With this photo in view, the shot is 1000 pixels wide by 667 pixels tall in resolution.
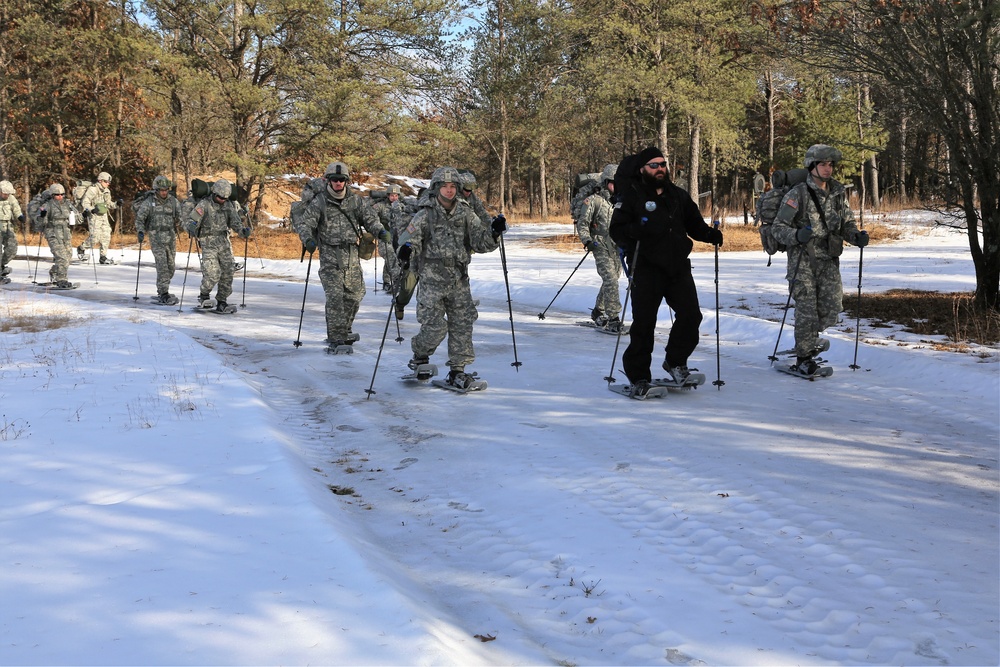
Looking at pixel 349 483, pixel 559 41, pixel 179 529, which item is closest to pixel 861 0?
pixel 349 483

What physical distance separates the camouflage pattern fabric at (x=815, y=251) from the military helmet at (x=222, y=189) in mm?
9897

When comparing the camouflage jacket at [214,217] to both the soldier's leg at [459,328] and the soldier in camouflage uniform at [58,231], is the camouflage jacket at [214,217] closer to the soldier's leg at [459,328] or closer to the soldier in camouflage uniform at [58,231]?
the soldier in camouflage uniform at [58,231]

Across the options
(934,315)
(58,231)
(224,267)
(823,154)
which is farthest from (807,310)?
(58,231)

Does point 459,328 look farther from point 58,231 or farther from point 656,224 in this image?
point 58,231

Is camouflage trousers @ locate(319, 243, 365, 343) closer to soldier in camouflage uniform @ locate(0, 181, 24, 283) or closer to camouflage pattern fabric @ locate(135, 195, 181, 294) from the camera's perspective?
camouflage pattern fabric @ locate(135, 195, 181, 294)

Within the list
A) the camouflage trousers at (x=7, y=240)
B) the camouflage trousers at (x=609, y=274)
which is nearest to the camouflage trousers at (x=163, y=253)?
the camouflage trousers at (x=7, y=240)

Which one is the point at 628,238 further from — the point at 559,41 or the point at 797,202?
the point at 559,41

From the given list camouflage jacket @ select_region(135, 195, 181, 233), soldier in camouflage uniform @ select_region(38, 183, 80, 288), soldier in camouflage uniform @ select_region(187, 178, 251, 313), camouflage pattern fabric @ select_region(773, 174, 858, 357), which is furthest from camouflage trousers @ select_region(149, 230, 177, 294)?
camouflage pattern fabric @ select_region(773, 174, 858, 357)

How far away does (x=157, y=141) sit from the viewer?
37.3 meters

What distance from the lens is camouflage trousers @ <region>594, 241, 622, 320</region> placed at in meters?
12.5

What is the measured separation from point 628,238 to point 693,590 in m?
4.82

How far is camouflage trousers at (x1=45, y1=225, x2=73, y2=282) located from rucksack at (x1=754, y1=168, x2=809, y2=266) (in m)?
16.1

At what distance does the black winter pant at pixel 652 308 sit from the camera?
28.1 feet

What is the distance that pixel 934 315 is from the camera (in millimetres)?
13242
